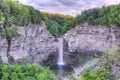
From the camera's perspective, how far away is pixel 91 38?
5334 cm

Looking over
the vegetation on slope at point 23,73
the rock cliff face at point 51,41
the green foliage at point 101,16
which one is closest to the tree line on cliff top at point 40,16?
the green foliage at point 101,16

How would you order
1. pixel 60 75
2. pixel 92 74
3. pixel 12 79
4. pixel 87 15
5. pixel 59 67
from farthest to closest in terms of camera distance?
pixel 87 15 → pixel 59 67 → pixel 60 75 → pixel 12 79 → pixel 92 74

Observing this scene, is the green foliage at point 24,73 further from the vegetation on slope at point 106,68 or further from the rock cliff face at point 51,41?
the vegetation on slope at point 106,68

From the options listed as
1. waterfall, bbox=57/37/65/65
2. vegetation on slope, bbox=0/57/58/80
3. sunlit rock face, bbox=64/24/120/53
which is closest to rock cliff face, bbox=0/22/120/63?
sunlit rock face, bbox=64/24/120/53

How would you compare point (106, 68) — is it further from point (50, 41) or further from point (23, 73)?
point (50, 41)

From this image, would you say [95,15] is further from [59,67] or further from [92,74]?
[92,74]

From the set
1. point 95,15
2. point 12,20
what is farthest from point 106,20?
point 12,20

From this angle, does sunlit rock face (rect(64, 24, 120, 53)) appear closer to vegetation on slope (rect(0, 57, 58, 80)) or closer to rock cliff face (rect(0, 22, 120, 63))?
rock cliff face (rect(0, 22, 120, 63))

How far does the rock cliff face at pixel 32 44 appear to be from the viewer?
38.9m

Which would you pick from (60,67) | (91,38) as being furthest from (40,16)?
(91,38)

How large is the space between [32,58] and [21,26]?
670cm

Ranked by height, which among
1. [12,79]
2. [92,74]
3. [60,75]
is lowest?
[60,75]

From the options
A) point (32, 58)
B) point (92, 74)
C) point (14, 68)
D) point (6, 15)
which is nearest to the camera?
point (92, 74)

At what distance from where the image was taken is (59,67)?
48.4 m
